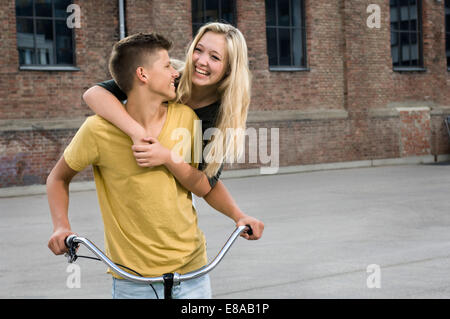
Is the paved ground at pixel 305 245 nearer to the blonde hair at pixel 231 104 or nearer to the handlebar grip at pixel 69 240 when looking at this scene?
the blonde hair at pixel 231 104

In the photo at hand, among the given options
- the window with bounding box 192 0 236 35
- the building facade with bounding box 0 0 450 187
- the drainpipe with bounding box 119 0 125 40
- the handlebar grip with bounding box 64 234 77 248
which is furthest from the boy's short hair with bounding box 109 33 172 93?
the window with bounding box 192 0 236 35

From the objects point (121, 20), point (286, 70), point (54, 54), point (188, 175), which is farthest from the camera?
point (286, 70)

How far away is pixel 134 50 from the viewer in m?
2.56

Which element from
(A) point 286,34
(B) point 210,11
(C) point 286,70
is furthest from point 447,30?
(B) point 210,11

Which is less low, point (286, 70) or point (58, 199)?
point (286, 70)

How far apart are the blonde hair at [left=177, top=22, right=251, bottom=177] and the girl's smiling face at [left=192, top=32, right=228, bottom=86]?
0.09 feet

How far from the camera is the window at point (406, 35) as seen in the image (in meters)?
22.7

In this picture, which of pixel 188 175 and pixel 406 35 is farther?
pixel 406 35

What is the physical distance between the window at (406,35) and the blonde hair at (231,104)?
2048 cm

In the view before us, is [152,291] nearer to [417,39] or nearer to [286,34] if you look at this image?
[286,34]

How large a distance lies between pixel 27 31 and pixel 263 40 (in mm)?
6289

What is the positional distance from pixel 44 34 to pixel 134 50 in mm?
15085

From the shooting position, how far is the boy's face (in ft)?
8.46

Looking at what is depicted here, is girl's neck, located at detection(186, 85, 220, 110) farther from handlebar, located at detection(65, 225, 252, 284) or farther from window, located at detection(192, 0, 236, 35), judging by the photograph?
window, located at detection(192, 0, 236, 35)
